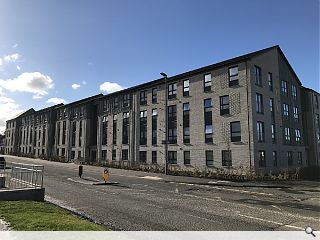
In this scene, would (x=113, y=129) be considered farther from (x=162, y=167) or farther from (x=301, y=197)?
(x=301, y=197)

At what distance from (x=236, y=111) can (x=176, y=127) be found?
884 cm

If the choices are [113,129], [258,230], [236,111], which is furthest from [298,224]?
[113,129]

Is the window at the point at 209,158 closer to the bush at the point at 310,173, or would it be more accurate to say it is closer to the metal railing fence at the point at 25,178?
the bush at the point at 310,173

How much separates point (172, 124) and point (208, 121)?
19.1ft

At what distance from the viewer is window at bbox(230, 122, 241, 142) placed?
30.3 meters

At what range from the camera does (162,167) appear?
3775 centimetres

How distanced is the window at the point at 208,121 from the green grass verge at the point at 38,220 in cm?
2404

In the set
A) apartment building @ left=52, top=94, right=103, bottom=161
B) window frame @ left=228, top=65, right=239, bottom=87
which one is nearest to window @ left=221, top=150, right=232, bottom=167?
window frame @ left=228, top=65, right=239, bottom=87

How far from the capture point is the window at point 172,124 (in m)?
37.4

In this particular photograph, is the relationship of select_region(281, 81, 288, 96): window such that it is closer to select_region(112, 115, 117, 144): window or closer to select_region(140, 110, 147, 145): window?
select_region(140, 110, 147, 145): window

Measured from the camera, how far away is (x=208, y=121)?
33.6 meters

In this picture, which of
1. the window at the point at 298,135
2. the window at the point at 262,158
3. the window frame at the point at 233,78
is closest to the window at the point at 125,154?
the window frame at the point at 233,78

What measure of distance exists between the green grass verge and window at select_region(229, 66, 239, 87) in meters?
24.6

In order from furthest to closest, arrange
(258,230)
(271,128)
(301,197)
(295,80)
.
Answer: (295,80) → (271,128) → (301,197) → (258,230)
